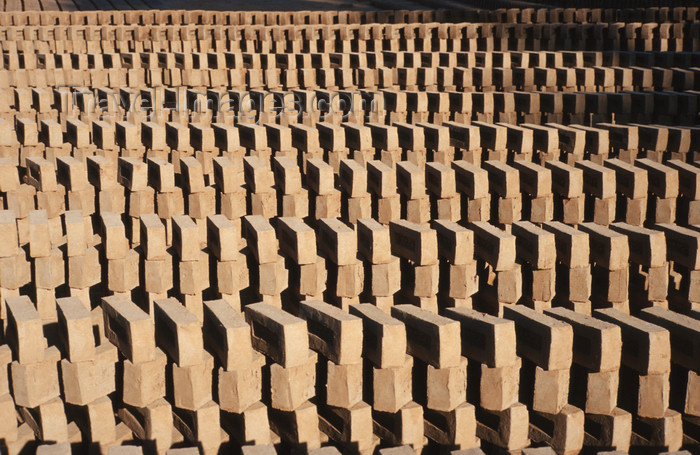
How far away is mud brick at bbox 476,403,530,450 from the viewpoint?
2930mm

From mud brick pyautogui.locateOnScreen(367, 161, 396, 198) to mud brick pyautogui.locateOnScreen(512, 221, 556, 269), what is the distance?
753 mm

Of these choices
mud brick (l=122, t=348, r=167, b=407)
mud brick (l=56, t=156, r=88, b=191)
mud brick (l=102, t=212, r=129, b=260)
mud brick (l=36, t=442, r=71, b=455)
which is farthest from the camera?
mud brick (l=56, t=156, r=88, b=191)

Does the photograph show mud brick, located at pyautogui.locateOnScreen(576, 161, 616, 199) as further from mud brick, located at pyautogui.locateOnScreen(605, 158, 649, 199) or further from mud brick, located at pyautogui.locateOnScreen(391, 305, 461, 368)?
mud brick, located at pyautogui.locateOnScreen(391, 305, 461, 368)

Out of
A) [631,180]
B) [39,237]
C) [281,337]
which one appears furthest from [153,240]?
[631,180]

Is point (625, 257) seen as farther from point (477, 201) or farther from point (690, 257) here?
point (477, 201)

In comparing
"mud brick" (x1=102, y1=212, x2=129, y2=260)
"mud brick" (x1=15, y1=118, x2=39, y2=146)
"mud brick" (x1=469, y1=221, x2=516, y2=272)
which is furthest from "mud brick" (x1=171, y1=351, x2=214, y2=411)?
"mud brick" (x1=15, y1=118, x2=39, y2=146)

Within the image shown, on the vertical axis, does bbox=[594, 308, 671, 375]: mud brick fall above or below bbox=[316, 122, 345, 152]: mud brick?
below

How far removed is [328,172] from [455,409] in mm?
1632

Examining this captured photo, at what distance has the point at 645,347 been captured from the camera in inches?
114

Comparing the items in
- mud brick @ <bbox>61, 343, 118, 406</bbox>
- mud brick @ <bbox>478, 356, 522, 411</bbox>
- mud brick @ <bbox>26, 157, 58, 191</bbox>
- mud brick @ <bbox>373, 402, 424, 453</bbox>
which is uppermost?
mud brick @ <bbox>26, 157, 58, 191</bbox>

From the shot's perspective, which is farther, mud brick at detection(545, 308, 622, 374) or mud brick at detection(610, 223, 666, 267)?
mud brick at detection(610, 223, 666, 267)

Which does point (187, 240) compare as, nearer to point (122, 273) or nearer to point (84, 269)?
point (122, 273)

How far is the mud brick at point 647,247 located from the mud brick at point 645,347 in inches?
29.7

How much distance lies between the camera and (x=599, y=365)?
9.48 feet
